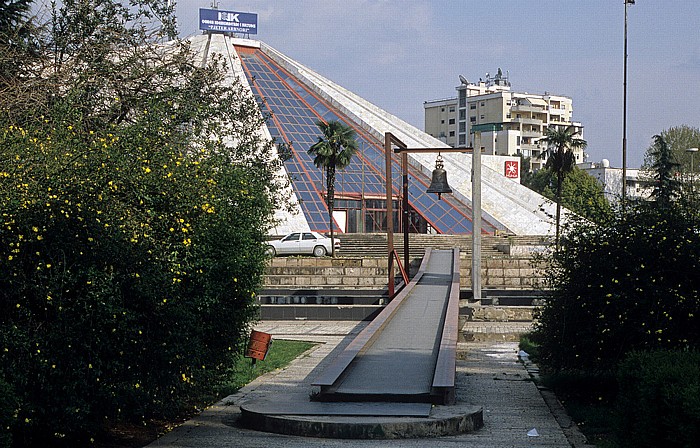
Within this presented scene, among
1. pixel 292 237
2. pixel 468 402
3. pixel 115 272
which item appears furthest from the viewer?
pixel 292 237

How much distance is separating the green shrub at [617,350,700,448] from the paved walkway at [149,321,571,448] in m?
1.66

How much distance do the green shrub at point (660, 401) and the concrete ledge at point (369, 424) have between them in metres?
1.99

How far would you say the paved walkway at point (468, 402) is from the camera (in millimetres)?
7676

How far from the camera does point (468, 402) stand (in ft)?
32.9

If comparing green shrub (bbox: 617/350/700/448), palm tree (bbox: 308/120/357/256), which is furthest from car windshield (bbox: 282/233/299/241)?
green shrub (bbox: 617/350/700/448)

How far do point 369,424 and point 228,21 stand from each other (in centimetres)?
5525

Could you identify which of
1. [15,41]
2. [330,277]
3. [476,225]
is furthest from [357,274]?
[15,41]

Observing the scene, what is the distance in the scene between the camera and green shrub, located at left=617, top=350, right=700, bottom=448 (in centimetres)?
509

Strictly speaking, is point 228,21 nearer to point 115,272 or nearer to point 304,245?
point 304,245

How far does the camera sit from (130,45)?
1392 centimetres

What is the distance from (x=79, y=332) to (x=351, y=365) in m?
4.54

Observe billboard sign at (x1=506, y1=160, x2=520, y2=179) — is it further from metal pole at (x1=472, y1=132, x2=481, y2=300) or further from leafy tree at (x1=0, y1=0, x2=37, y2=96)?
leafy tree at (x1=0, y1=0, x2=37, y2=96)

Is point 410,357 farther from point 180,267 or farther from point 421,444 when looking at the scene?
point 180,267

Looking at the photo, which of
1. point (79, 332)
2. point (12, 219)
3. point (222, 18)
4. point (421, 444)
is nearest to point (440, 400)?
point (421, 444)
